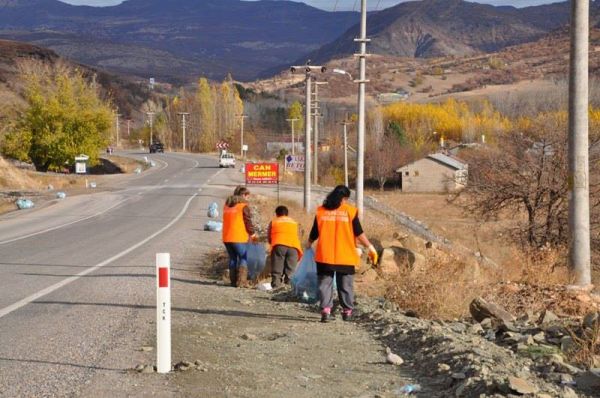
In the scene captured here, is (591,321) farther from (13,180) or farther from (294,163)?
(13,180)

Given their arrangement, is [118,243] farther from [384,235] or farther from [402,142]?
[402,142]

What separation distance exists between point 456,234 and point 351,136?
77.0 meters

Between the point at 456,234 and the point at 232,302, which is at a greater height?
the point at 232,302

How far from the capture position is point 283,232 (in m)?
14.4

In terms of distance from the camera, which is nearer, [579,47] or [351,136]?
[579,47]

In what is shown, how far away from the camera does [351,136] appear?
126688 millimetres

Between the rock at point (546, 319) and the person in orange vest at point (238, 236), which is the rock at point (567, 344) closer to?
the rock at point (546, 319)

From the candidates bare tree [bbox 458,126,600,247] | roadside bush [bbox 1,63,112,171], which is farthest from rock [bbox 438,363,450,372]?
roadside bush [bbox 1,63,112,171]

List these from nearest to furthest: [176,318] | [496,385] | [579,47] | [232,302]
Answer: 1. [496,385]
2. [176,318]
3. [232,302]
4. [579,47]

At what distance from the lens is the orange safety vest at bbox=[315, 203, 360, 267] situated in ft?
34.7

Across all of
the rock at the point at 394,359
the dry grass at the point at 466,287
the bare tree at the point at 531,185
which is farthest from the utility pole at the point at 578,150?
the bare tree at the point at 531,185

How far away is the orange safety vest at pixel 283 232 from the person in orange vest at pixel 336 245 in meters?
3.60

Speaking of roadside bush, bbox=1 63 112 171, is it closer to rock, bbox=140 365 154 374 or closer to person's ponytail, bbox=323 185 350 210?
person's ponytail, bbox=323 185 350 210

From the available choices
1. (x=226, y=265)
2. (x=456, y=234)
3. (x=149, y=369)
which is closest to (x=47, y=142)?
(x=456, y=234)
